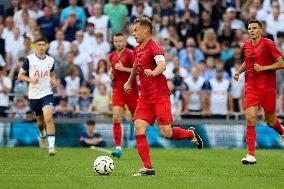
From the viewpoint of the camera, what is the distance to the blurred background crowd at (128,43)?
2462 centimetres

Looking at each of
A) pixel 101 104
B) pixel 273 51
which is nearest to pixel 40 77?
pixel 101 104

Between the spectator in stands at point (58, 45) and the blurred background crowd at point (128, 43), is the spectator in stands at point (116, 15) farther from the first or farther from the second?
the spectator in stands at point (58, 45)

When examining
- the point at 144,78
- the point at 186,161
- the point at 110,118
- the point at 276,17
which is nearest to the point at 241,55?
the point at 276,17

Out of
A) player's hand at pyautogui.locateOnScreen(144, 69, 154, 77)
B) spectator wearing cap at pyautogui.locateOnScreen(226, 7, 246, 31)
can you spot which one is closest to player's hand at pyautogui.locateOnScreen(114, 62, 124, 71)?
player's hand at pyautogui.locateOnScreen(144, 69, 154, 77)

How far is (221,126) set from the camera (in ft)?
80.5

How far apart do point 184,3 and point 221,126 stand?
5.23 meters

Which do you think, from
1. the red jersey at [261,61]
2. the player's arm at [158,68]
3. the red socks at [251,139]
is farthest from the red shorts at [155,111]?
the red jersey at [261,61]

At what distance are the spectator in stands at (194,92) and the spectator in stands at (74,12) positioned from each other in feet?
14.2

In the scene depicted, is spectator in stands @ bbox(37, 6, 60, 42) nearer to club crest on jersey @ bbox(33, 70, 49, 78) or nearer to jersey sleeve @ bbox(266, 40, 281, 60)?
club crest on jersey @ bbox(33, 70, 49, 78)

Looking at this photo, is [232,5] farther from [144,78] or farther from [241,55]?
[144,78]

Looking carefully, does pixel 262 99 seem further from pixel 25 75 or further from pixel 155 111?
pixel 25 75

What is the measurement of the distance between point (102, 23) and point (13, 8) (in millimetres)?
3031

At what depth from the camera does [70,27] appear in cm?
2686

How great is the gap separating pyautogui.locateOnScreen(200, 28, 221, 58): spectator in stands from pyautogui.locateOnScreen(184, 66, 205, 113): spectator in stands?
1.69 meters
